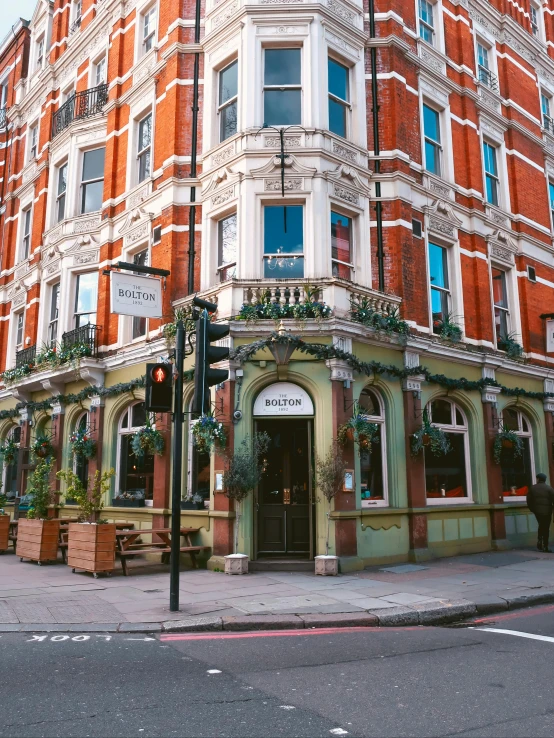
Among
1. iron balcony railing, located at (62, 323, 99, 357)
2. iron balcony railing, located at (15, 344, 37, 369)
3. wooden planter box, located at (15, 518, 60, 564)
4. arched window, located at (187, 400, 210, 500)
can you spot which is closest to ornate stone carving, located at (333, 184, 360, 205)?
arched window, located at (187, 400, 210, 500)

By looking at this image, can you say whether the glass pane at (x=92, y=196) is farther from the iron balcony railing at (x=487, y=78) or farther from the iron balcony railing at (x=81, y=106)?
the iron balcony railing at (x=487, y=78)

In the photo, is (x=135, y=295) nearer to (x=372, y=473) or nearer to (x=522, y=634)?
(x=372, y=473)

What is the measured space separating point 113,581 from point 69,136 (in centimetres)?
1454

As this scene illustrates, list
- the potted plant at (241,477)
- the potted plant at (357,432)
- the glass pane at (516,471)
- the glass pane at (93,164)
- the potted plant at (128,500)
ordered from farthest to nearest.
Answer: the glass pane at (93,164), the glass pane at (516,471), the potted plant at (128,500), the potted plant at (357,432), the potted plant at (241,477)

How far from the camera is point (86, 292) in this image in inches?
742

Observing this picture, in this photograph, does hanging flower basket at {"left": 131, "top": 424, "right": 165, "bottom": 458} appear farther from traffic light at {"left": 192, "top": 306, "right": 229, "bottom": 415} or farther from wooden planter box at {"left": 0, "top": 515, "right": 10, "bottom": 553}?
traffic light at {"left": 192, "top": 306, "right": 229, "bottom": 415}

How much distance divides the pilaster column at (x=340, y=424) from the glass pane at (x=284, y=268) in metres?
2.14

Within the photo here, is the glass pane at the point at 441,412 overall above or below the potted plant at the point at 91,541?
above

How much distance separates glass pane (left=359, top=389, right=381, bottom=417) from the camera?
14.1m

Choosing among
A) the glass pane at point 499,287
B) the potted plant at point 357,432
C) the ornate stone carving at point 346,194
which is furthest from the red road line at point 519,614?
the glass pane at point 499,287

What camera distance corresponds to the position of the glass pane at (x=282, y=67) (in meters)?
15.2

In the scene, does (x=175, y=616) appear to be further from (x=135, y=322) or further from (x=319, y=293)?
(x=135, y=322)

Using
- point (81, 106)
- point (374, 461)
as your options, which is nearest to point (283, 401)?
point (374, 461)

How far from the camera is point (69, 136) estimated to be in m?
20.2
